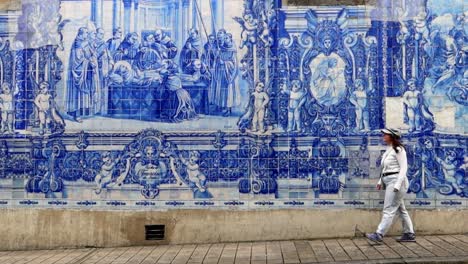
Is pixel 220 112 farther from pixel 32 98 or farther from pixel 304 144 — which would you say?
pixel 32 98

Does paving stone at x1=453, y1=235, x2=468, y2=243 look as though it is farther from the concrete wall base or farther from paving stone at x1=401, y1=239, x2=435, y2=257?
paving stone at x1=401, y1=239, x2=435, y2=257

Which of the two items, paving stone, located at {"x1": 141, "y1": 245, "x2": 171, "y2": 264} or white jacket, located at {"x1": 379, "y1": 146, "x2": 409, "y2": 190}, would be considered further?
white jacket, located at {"x1": 379, "y1": 146, "x2": 409, "y2": 190}

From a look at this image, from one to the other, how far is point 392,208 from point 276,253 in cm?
191

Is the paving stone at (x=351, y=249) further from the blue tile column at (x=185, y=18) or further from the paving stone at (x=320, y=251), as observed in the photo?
the blue tile column at (x=185, y=18)

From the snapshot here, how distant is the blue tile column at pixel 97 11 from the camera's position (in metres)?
9.60

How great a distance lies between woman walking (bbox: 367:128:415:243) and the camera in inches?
342

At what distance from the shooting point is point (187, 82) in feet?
31.1

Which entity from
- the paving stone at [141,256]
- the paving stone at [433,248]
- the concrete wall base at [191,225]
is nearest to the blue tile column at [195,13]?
the concrete wall base at [191,225]

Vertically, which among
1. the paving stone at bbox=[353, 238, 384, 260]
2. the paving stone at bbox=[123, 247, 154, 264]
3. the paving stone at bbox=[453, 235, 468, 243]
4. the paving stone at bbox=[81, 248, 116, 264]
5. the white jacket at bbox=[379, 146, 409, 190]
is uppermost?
the white jacket at bbox=[379, 146, 409, 190]

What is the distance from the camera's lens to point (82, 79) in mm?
9555

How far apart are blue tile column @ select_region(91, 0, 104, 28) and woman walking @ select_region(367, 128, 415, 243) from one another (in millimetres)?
4899

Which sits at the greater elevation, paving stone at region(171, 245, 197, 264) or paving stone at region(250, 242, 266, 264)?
paving stone at region(250, 242, 266, 264)

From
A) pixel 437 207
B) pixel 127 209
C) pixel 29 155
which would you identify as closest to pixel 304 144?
pixel 437 207

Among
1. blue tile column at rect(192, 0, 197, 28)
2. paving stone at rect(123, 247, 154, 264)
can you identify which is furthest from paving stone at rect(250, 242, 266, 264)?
blue tile column at rect(192, 0, 197, 28)
